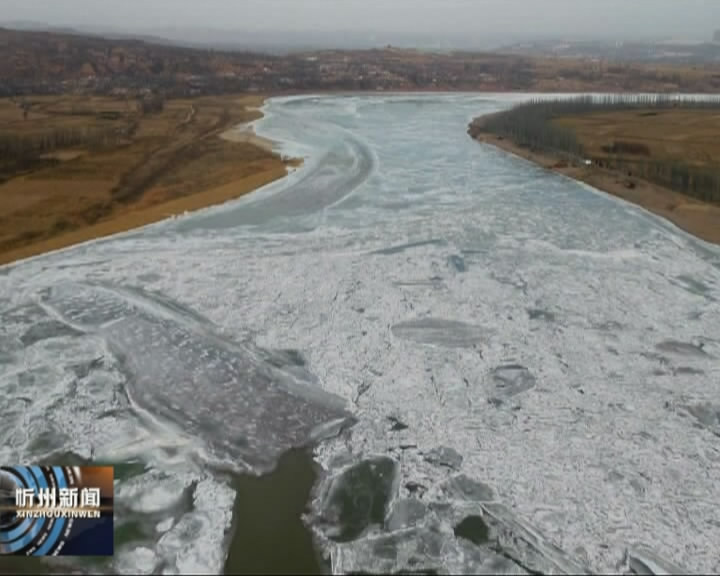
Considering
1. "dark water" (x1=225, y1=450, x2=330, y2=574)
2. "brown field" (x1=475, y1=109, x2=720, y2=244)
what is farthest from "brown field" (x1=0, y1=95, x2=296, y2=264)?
"brown field" (x1=475, y1=109, x2=720, y2=244)

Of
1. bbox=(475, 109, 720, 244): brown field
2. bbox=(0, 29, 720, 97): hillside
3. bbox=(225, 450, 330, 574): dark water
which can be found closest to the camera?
bbox=(225, 450, 330, 574): dark water

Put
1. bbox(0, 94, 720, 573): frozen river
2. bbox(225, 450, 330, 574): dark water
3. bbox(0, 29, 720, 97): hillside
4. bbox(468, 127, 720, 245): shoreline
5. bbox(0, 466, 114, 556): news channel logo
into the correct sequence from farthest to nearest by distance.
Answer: bbox(0, 29, 720, 97): hillside < bbox(468, 127, 720, 245): shoreline < bbox(0, 94, 720, 573): frozen river < bbox(0, 466, 114, 556): news channel logo < bbox(225, 450, 330, 574): dark water

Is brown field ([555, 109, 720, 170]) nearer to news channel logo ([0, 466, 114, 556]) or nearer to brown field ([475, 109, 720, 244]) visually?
brown field ([475, 109, 720, 244])

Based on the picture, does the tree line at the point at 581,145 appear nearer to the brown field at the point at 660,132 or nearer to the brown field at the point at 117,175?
the brown field at the point at 660,132

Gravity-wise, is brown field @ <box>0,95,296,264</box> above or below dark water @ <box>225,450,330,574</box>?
above

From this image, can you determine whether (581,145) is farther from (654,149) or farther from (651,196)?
(651,196)

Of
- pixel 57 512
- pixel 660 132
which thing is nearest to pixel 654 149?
pixel 660 132
